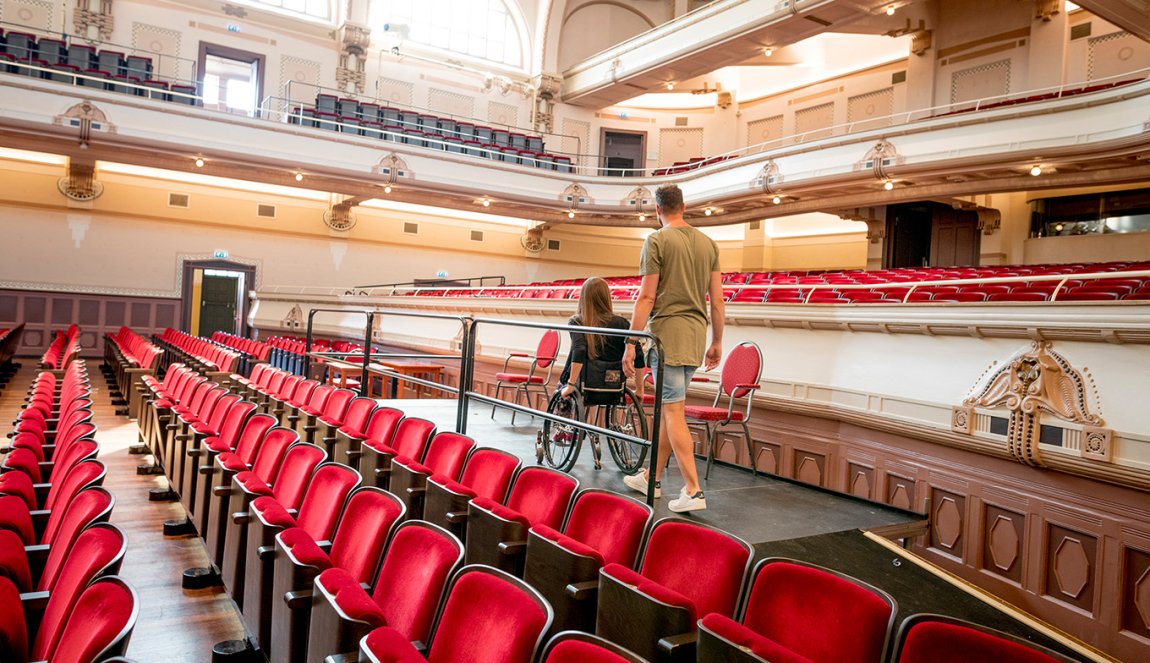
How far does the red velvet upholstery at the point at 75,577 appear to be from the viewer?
3.66ft

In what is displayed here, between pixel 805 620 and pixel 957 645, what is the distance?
0.91ft

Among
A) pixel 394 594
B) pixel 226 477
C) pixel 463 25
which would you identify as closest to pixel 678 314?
pixel 394 594

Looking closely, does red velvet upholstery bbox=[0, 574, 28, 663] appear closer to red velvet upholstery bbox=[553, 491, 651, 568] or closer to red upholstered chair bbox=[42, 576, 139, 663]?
red upholstered chair bbox=[42, 576, 139, 663]

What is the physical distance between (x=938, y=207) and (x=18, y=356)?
13.5 meters

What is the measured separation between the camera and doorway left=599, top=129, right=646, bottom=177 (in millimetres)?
14328

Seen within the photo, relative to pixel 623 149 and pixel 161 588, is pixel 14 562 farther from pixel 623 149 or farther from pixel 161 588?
pixel 623 149

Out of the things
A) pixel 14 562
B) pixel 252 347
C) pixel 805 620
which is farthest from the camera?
pixel 252 347

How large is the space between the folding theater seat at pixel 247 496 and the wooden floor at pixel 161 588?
11 centimetres

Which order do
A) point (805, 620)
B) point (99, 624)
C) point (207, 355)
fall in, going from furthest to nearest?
point (207, 355) → point (805, 620) → point (99, 624)

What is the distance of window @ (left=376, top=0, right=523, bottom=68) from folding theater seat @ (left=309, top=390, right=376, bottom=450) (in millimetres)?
10972

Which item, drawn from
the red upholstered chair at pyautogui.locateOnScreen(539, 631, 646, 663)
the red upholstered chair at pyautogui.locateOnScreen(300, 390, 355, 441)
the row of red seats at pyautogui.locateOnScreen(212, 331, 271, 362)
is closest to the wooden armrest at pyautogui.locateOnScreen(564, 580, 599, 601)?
the red upholstered chair at pyautogui.locateOnScreen(539, 631, 646, 663)

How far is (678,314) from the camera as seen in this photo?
218cm

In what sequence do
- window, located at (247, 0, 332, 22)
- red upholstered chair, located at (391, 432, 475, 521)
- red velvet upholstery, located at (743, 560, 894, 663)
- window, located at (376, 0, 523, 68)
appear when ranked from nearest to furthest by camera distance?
red velvet upholstery, located at (743, 560, 894, 663) → red upholstered chair, located at (391, 432, 475, 521) → window, located at (247, 0, 332, 22) → window, located at (376, 0, 523, 68)

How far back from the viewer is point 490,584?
3.53ft
